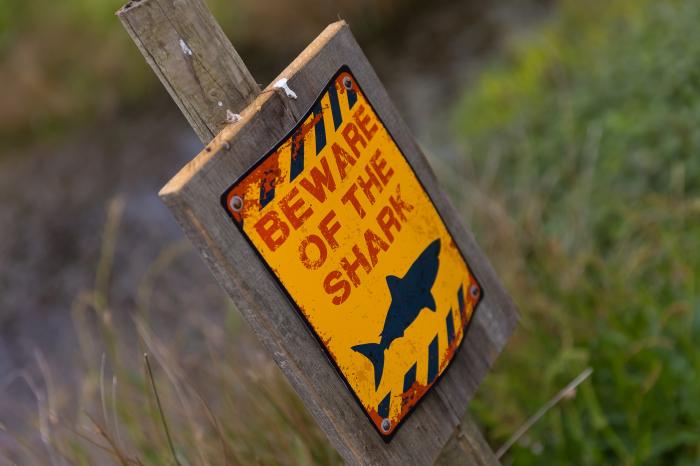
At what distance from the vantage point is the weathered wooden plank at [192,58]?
1.33 m

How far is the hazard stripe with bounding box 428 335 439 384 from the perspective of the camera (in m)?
1.51

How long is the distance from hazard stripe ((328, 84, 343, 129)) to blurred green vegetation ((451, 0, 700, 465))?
42.3 inches

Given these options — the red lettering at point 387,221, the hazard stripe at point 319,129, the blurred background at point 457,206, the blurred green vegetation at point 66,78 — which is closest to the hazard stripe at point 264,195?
the hazard stripe at point 319,129

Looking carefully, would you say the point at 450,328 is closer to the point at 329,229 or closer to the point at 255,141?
the point at 329,229

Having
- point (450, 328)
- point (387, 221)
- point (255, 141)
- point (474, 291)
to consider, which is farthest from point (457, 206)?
point (255, 141)

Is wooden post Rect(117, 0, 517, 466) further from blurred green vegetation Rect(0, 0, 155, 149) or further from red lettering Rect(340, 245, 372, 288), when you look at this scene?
blurred green vegetation Rect(0, 0, 155, 149)

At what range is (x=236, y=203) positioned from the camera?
4.07 ft

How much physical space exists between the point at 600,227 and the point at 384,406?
2.11 m

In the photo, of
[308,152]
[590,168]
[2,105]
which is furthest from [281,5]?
[308,152]

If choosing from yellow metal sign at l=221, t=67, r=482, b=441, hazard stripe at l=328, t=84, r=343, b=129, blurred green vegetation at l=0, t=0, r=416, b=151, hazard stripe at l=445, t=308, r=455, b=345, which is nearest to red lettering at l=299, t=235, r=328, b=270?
yellow metal sign at l=221, t=67, r=482, b=441

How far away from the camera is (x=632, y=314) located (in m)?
2.57

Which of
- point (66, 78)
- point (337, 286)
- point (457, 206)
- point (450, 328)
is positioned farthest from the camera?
point (66, 78)

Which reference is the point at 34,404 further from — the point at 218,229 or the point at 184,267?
the point at 218,229

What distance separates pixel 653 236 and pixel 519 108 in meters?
1.64
